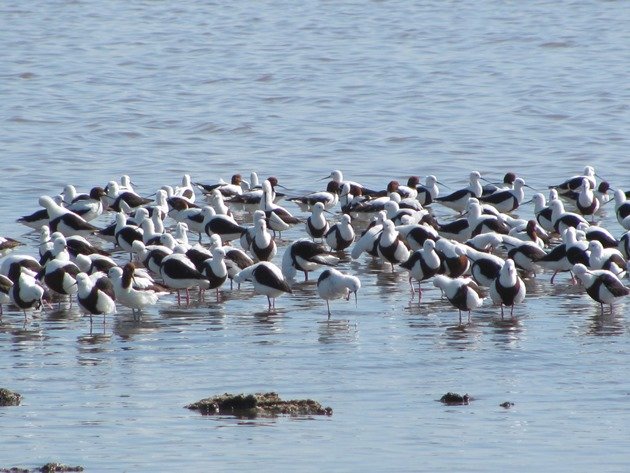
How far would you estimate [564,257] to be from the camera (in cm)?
1847

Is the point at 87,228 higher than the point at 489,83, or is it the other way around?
the point at 489,83

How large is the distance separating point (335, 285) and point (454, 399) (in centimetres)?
401

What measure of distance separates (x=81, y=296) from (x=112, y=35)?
115 ft

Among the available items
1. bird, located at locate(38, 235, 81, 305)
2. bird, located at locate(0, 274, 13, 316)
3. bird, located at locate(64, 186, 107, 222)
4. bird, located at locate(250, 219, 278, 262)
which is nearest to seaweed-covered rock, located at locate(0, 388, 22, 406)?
Result: bird, located at locate(0, 274, 13, 316)

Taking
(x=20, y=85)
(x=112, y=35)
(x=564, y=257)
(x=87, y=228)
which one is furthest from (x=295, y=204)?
(x=112, y=35)

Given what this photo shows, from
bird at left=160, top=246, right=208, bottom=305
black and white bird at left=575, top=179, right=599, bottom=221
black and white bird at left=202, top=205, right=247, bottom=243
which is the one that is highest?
black and white bird at left=575, top=179, right=599, bottom=221

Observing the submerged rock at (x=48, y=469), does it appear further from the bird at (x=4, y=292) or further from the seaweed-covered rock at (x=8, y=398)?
the bird at (x=4, y=292)

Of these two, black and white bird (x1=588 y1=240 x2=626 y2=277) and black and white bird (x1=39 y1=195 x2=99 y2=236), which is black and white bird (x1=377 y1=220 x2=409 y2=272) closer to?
black and white bird (x1=588 y1=240 x2=626 y2=277)

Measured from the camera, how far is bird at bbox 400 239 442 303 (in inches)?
698

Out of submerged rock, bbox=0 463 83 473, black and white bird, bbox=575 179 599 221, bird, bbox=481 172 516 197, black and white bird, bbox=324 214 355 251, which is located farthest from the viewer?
bird, bbox=481 172 516 197

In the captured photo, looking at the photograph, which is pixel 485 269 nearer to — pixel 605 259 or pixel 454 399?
pixel 605 259

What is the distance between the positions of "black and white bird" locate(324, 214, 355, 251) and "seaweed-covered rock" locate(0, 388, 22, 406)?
8.53 meters

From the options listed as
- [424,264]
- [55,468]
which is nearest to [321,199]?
[424,264]

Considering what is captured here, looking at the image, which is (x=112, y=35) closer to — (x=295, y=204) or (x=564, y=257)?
(x=295, y=204)
